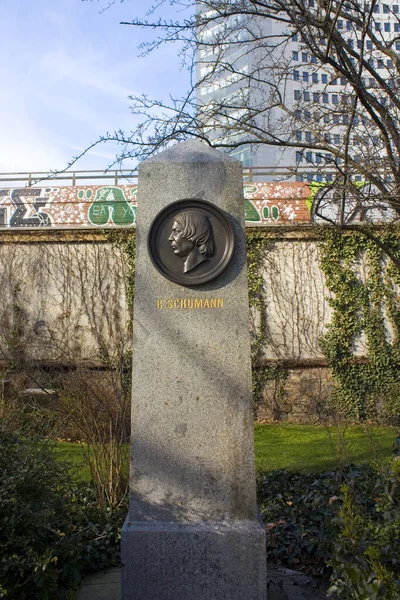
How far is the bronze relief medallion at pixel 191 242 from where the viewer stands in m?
3.99

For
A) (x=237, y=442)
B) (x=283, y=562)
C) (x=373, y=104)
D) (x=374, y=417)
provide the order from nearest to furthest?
1. (x=237, y=442)
2. (x=283, y=562)
3. (x=373, y=104)
4. (x=374, y=417)

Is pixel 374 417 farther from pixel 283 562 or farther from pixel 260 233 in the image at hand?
pixel 283 562

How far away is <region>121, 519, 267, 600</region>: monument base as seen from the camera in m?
3.74

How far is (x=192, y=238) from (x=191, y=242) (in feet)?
0.10

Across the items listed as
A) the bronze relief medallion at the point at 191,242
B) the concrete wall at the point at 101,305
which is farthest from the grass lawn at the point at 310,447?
the bronze relief medallion at the point at 191,242

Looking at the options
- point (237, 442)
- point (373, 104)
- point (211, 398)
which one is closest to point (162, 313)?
point (211, 398)

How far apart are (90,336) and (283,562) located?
430 inches

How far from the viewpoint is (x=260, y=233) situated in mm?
15000

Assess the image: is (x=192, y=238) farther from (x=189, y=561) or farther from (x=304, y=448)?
(x=304, y=448)

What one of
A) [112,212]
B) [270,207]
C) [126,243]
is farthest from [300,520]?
[112,212]

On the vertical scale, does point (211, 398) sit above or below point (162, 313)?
below

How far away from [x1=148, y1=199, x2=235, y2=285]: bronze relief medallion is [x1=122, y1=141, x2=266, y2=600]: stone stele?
0.06 meters

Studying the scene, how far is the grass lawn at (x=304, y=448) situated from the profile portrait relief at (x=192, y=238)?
2487mm

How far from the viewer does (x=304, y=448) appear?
9.95 m
